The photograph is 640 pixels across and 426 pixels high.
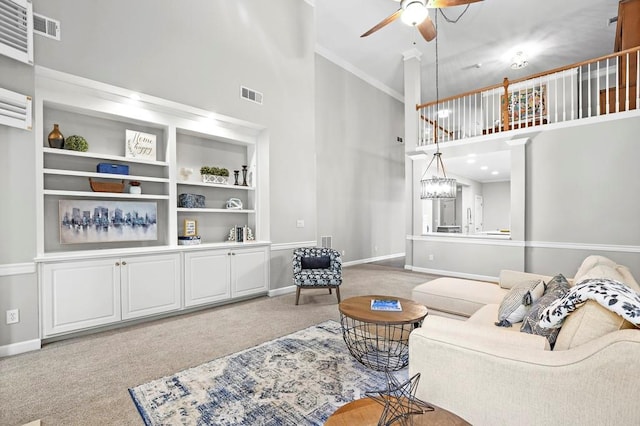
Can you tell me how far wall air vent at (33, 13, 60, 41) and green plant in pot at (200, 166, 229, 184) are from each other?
6.71 ft

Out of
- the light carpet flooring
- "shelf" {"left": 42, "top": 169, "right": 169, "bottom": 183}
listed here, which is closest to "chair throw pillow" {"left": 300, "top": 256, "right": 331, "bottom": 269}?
the light carpet flooring

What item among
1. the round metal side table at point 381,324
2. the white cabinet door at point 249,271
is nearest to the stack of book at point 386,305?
the round metal side table at point 381,324

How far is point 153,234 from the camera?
4.01 metres

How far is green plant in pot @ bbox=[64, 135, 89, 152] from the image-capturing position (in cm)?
339

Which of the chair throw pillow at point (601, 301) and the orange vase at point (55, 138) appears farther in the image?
the orange vase at point (55, 138)

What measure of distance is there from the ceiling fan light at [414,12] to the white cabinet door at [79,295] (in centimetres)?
412

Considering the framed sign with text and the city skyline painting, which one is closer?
the city skyline painting

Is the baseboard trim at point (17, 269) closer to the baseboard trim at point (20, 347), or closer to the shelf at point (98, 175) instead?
the baseboard trim at point (20, 347)

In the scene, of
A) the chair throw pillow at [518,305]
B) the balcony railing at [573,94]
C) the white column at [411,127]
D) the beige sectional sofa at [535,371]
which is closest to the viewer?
the beige sectional sofa at [535,371]

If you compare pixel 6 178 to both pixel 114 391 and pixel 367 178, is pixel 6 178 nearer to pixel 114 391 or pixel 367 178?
pixel 114 391

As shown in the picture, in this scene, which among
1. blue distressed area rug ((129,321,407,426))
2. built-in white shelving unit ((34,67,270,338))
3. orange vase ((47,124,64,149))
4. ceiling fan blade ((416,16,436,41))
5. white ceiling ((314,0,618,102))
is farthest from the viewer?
white ceiling ((314,0,618,102))

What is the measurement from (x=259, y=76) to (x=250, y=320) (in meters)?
3.61

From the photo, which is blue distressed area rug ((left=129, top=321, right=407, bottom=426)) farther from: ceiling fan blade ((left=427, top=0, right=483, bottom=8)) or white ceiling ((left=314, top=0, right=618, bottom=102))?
white ceiling ((left=314, top=0, right=618, bottom=102))

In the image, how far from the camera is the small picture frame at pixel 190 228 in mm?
4348
